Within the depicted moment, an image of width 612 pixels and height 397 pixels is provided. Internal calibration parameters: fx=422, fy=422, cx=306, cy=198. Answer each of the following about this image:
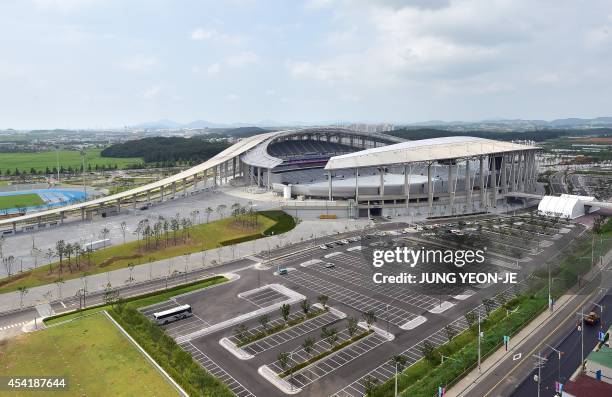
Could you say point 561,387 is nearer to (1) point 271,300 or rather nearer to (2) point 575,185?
(1) point 271,300

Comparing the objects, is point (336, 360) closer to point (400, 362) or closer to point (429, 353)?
point (400, 362)

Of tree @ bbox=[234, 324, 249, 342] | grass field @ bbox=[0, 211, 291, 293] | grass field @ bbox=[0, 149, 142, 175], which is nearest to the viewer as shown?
tree @ bbox=[234, 324, 249, 342]

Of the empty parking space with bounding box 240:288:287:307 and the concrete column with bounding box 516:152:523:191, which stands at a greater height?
the concrete column with bounding box 516:152:523:191

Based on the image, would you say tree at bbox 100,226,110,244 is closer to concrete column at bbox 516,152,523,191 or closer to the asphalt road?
the asphalt road

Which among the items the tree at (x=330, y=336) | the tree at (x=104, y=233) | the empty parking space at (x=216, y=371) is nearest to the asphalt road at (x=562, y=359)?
the tree at (x=330, y=336)

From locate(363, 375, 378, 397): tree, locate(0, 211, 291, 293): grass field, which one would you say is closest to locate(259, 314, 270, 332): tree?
locate(363, 375, 378, 397): tree

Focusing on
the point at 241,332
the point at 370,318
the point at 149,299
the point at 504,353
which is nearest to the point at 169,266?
the point at 149,299

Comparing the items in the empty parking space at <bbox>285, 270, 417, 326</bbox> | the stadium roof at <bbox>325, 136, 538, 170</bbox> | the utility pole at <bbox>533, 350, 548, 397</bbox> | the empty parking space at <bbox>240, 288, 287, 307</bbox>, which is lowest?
the utility pole at <bbox>533, 350, 548, 397</bbox>
